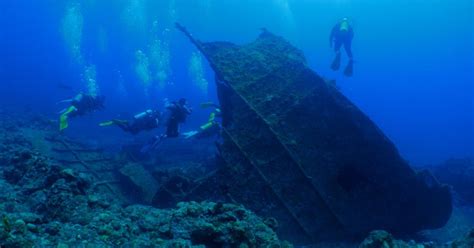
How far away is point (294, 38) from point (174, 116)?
13014cm

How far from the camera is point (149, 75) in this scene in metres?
92.0

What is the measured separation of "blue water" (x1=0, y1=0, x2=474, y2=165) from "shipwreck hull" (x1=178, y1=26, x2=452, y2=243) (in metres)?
63.7

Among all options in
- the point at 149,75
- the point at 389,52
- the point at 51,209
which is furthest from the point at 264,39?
the point at 389,52

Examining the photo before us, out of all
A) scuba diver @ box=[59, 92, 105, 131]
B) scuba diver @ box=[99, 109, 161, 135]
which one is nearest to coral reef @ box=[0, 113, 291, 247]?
scuba diver @ box=[99, 109, 161, 135]

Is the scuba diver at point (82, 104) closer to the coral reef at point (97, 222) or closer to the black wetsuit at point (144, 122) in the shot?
the black wetsuit at point (144, 122)

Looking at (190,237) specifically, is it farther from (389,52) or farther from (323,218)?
(389,52)

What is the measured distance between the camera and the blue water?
92.4 metres

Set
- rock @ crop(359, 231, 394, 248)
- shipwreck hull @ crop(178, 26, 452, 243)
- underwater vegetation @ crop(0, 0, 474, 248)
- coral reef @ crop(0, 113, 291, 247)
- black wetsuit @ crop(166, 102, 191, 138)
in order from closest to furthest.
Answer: coral reef @ crop(0, 113, 291, 247) < underwater vegetation @ crop(0, 0, 474, 248) < rock @ crop(359, 231, 394, 248) < shipwreck hull @ crop(178, 26, 452, 243) < black wetsuit @ crop(166, 102, 191, 138)

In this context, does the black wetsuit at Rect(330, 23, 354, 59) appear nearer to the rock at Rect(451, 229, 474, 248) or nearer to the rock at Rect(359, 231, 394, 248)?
the rock at Rect(451, 229, 474, 248)

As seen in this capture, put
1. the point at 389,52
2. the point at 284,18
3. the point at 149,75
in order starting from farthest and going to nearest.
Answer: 1. the point at 389,52
2. the point at 284,18
3. the point at 149,75

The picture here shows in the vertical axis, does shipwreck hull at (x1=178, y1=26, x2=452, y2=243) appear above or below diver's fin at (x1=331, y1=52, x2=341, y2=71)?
below

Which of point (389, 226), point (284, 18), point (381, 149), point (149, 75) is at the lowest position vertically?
point (389, 226)

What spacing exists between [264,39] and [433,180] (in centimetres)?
495

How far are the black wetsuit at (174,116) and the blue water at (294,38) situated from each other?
62477 mm
